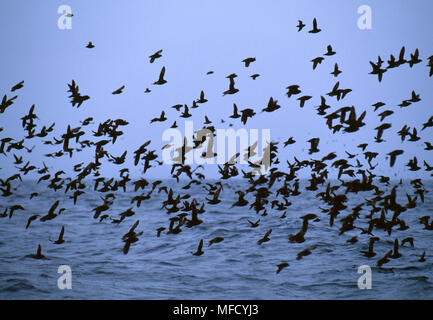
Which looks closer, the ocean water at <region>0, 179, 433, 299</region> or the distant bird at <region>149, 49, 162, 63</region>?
the ocean water at <region>0, 179, 433, 299</region>

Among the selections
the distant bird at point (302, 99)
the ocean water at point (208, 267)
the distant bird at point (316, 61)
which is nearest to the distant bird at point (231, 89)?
the distant bird at point (302, 99)

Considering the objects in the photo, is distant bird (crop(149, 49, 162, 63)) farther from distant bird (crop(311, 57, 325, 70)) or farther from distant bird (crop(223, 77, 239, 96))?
distant bird (crop(311, 57, 325, 70))

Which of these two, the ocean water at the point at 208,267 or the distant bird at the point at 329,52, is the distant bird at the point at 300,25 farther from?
the ocean water at the point at 208,267

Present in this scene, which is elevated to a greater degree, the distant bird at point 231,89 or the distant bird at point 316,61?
the distant bird at point 316,61

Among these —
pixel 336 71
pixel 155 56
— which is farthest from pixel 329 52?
pixel 155 56

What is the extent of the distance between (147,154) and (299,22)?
836cm

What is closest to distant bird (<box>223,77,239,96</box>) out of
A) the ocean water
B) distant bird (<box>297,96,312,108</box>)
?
distant bird (<box>297,96,312,108</box>)

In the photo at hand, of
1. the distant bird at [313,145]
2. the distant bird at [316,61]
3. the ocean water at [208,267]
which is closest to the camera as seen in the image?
the ocean water at [208,267]

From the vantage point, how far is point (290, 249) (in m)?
22.2

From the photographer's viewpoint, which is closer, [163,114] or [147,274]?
[147,274]

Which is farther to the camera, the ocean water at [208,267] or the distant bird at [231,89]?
the distant bird at [231,89]

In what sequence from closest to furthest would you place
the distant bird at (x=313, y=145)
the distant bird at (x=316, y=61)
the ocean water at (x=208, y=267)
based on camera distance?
the ocean water at (x=208, y=267) < the distant bird at (x=313, y=145) < the distant bird at (x=316, y=61)

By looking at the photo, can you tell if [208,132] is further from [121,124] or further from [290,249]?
[290,249]
